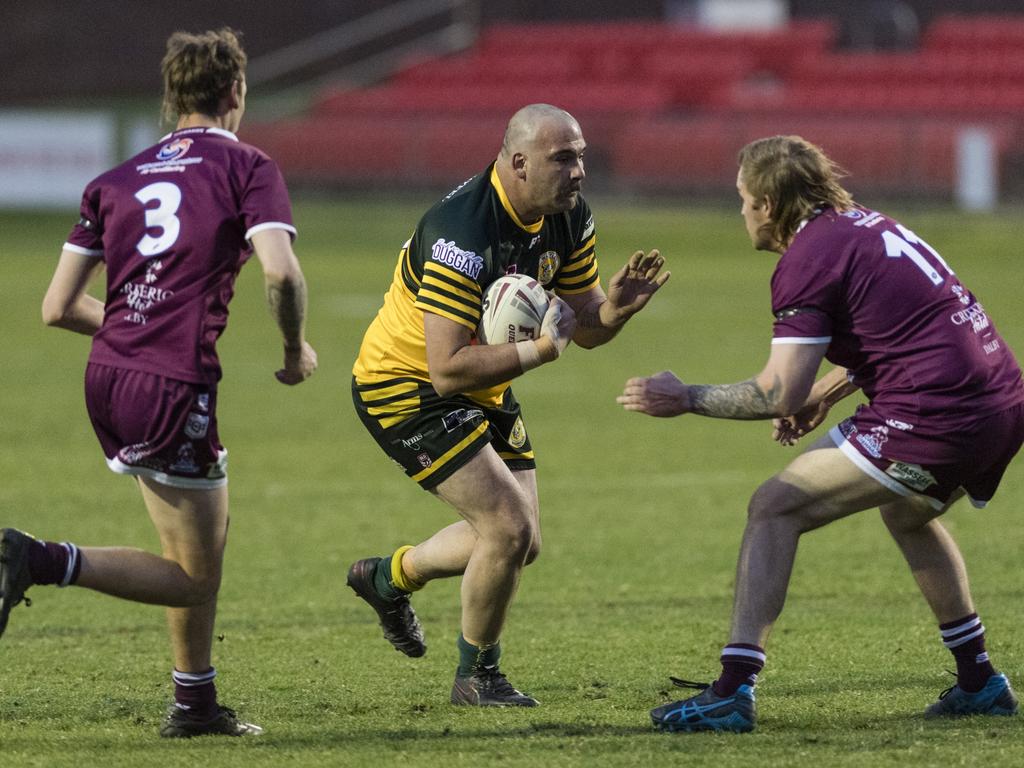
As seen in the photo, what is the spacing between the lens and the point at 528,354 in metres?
5.71

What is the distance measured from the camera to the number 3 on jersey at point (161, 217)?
17.6 ft

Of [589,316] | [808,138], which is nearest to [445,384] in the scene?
[589,316]

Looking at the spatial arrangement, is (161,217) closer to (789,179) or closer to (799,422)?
(789,179)

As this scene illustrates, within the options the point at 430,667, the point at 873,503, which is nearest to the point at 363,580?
the point at 430,667

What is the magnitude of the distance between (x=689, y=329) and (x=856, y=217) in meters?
13.8

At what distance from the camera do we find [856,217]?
555cm

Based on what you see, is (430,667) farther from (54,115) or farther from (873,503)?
(54,115)

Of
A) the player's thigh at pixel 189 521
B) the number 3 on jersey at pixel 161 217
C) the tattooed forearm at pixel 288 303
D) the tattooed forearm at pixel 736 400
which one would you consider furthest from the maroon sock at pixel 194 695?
the tattooed forearm at pixel 736 400

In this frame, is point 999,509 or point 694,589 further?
point 999,509

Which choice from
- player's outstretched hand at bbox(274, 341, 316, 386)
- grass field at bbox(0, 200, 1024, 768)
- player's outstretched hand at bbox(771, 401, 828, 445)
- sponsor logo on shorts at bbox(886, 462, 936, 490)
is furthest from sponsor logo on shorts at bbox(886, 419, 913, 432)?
player's outstretched hand at bbox(274, 341, 316, 386)

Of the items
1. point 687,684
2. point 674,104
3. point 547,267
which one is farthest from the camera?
point 674,104

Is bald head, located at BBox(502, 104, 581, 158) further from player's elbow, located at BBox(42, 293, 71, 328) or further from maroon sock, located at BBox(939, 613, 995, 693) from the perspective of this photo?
maroon sock, located at BBox(939, 613, 995, 693)

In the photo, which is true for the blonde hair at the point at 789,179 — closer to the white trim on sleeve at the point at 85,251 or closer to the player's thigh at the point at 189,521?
the player's thigh at the point at 189,521

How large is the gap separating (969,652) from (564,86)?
33.4 m
